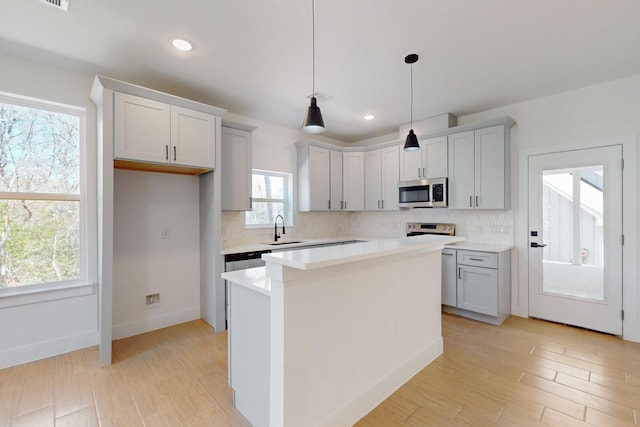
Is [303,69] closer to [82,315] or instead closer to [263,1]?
[263,1]

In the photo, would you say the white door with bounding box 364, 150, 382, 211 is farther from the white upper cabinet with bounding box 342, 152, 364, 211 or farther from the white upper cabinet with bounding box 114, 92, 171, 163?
the white upper cabinet with bounding box 114, 92, 171, 163

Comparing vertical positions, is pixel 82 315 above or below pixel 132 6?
below

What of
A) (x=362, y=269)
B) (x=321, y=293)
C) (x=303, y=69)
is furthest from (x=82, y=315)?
(x=303, y=69)

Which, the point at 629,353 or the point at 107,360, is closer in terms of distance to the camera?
the point at 107,360

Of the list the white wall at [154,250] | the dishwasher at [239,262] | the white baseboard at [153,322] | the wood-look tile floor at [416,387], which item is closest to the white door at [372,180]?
the dishwasher at [239,262]

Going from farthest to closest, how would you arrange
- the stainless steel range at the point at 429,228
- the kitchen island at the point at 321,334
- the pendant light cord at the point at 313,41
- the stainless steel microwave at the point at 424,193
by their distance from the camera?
the stainless steel range at the point at 429,228 < the stainless steel microwave at the point at 424,193 < the pendant light cord at the point at 313,41 < the kitchen island at the point at 321,334

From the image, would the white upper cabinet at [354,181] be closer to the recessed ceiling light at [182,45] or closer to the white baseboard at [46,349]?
the recessed ceiling light at [182,45]

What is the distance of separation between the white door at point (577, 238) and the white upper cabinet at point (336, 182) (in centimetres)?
269

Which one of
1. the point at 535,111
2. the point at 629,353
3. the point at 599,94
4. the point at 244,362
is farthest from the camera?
the point at 535,111

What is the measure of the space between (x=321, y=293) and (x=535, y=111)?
369 centimetres

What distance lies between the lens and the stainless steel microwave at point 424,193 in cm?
398

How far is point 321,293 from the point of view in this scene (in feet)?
5.49

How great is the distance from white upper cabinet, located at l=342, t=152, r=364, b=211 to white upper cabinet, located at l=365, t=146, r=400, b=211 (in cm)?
9

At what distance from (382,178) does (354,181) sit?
51 cm
